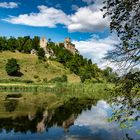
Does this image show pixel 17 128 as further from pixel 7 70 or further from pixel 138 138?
pixel 7 70

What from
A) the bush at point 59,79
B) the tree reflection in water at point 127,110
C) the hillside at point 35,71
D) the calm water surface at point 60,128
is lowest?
the calm water surface at point 60,128

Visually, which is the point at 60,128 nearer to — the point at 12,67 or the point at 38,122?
the point at 38,122

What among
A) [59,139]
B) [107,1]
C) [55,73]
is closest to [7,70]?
[55,73]

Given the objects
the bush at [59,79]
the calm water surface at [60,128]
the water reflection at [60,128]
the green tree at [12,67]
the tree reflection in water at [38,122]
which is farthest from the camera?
the green tree at [12,67]

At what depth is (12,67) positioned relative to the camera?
178 meters

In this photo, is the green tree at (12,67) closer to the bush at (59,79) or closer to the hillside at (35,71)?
the hillside at (35,71)

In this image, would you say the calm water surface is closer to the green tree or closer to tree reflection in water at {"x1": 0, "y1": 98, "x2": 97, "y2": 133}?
tree reflection in water at {"x1": 0, "y1": 98, "x2": 97, "y2": 133}

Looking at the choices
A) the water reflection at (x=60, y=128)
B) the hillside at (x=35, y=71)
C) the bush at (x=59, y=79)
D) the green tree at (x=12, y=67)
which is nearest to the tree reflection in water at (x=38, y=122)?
the water reflection at (x=60, y=128)

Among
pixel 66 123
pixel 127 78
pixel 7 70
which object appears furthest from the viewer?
pixel 7 70

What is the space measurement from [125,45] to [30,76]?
168 meters

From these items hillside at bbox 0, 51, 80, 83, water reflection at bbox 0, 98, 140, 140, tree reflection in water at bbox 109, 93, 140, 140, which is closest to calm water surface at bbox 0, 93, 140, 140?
water reflection at bbox 0, 98, 140, 140

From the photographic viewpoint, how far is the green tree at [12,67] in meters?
177

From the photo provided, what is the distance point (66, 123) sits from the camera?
5459cm

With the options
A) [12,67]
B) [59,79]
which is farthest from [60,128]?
[12,67]
